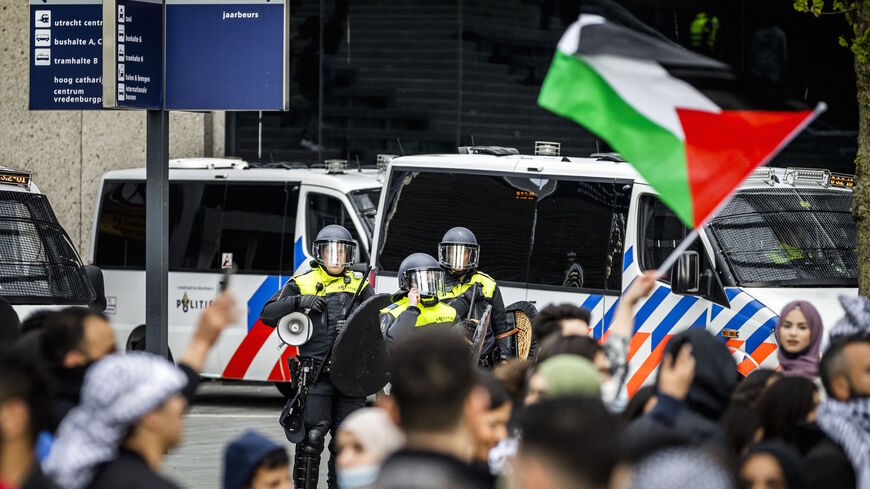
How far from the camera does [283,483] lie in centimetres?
480

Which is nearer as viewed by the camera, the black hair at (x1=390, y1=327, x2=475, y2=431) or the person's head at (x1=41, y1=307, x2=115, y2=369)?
the black hair at (x1=390, y1=327, x2=475, y2=431)

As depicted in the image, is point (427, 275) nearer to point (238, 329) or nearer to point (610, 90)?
point (610, 90)

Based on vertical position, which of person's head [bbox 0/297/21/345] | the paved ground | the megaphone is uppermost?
person's head [bbox 0/297/21/345]

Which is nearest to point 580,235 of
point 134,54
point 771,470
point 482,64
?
point 134,54

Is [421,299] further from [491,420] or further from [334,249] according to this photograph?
[491,420]

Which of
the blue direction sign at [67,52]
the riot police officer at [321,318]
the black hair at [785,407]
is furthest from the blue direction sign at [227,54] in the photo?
the black hair at [785,407]

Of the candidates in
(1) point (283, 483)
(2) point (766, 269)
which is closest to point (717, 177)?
(1) point (283, 483)

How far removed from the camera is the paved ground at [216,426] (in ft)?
36.1

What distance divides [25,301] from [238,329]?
167 inches

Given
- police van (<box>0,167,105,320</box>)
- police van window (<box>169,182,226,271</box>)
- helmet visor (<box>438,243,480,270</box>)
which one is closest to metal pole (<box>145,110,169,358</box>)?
helmet visor (<box>438,243,480,270</box>)

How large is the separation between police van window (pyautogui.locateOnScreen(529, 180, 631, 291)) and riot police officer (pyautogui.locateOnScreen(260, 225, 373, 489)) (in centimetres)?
281

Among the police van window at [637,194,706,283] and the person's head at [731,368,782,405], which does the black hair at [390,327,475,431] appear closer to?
the person's head at [731,368,782,405]

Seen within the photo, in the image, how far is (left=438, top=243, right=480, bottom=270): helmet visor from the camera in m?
10.7

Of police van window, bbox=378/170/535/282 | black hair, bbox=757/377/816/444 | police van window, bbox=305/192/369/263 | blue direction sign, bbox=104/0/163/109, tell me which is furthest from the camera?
police van window, bbox=305/192/369/263
